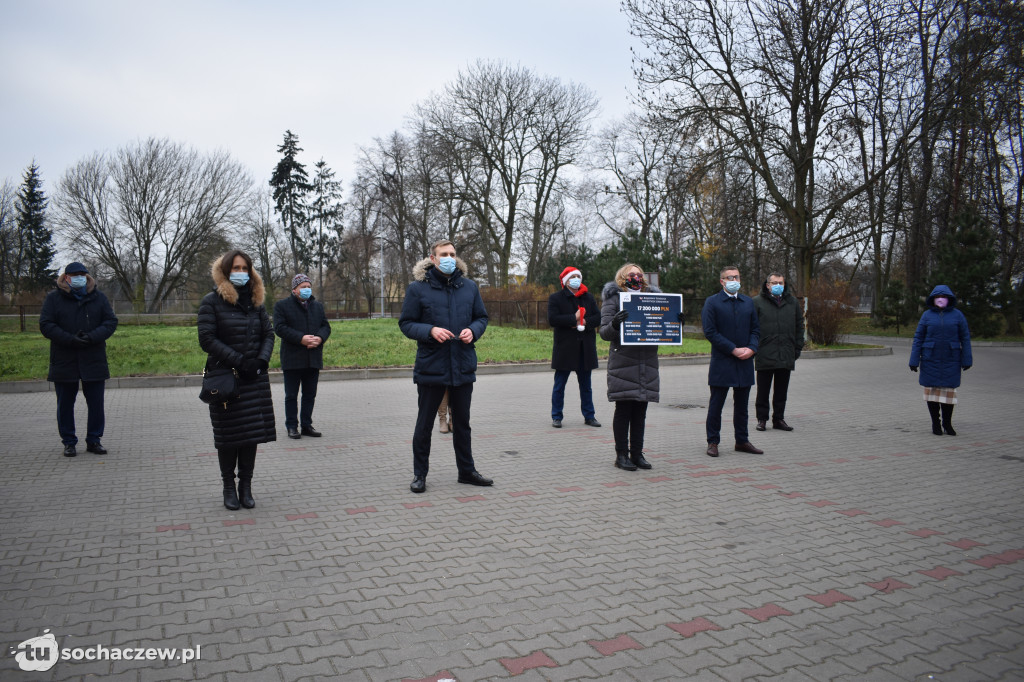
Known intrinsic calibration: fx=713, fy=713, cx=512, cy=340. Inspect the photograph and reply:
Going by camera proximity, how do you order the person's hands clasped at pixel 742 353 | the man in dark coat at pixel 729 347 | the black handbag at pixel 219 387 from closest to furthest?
the black handbag at pixel 219 387 < the person's hands clasped at pixel 742 353 < the man in dark coat at pixel 729 347

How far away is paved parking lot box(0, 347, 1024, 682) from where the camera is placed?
10.9 feet

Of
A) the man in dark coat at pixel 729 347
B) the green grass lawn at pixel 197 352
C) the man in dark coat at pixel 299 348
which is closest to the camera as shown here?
the man in dark coat at pixel 729 347

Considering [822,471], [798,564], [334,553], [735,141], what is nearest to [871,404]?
[822,471]

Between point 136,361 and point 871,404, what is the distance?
15540 mm

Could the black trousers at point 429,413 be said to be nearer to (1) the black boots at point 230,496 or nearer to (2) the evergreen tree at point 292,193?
(1) the black boots at point 230,496

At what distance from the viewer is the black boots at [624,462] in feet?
23.6

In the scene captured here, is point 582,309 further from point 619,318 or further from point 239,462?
point 239,462

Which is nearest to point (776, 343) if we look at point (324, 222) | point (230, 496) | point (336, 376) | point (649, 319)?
point (649, 319)

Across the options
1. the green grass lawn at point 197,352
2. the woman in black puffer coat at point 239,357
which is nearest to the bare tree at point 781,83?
the green grass lawn at point 197,352

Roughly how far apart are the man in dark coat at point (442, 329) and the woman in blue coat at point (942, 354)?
6317 millimetres

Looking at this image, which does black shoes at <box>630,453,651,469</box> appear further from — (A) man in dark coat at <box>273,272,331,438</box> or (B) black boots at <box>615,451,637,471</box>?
(A) man in dark coat at <box>273,272,331,438</box>

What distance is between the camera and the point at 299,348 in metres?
9.11

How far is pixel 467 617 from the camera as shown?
3.72m

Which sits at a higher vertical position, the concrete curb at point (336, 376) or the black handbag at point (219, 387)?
the black handbag at point (219, 387)
